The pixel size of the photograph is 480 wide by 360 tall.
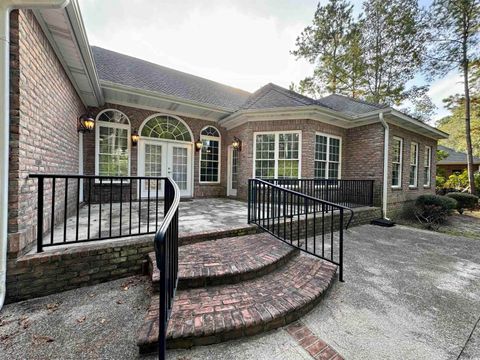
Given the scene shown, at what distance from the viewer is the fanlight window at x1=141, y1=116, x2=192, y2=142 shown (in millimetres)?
6954

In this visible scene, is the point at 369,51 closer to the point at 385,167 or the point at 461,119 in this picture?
the point at 385,167

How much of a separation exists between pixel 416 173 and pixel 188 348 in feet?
36.1

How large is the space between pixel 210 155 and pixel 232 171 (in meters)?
1.14

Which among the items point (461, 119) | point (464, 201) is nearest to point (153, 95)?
point (464, 201)

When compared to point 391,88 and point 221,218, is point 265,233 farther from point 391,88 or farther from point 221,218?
point 391,88

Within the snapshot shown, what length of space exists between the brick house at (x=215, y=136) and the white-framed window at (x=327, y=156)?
0.04 m

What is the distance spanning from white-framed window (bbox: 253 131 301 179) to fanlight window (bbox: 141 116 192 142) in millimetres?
2767

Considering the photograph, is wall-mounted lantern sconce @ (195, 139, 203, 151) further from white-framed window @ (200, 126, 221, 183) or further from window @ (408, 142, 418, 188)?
window @ (408, 142, 418, 188)

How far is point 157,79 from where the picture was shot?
8.05 m

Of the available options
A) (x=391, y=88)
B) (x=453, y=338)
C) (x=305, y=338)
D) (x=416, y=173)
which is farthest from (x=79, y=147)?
(x=391, y=88)

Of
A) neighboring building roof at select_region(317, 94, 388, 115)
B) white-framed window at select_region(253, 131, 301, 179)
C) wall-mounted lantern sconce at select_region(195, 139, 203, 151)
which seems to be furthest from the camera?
neighboring building roof at select_region(317, 94, 388, 115)

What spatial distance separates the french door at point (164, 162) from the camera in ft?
22.6

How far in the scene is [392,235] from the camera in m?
5.32

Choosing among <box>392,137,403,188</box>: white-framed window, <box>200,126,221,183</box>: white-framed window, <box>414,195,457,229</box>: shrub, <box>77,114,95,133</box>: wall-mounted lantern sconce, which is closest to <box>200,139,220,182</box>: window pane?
<box>200,126,221,183</box>: white-framed window
